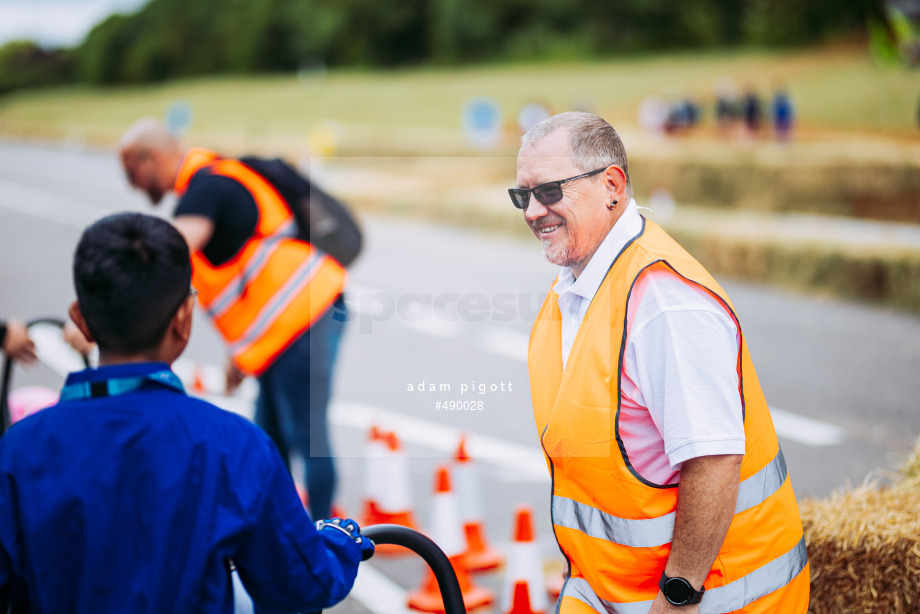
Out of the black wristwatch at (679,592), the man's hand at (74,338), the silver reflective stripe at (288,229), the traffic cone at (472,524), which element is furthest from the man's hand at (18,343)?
the black wristwatch at (679,592)

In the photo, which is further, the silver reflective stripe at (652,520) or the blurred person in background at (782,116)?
the blurred person in background at (782,116)

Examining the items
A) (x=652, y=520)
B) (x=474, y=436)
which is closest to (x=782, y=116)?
(x=474, y=436)

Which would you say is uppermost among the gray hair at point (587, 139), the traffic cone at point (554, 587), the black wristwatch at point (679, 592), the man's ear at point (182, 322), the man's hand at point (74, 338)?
the gray hair at point (587, 139)

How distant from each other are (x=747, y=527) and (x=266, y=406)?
2.52 metres

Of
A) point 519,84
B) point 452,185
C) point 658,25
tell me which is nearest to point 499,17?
point 658,25

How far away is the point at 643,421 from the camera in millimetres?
1991

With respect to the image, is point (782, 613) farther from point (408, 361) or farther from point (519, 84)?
point (519, 84)

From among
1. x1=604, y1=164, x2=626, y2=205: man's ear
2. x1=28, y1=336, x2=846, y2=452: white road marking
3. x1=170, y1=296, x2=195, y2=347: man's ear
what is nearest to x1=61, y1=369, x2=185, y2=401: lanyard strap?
x1=170, y1=296, x2=195, y2=347: man's ear

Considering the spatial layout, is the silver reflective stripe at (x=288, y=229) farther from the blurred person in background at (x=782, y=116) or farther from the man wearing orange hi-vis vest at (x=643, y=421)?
the blurred person in background at (x=782, y=116)

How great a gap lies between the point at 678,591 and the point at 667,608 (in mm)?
63

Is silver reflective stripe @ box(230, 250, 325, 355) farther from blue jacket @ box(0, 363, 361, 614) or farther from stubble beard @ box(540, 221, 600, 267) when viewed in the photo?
blue jacket @ box(0, 363, 361, 614)

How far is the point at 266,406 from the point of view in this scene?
13.1ft

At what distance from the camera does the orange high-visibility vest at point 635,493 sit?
1.97 metres

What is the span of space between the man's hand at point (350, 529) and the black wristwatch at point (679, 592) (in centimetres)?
69
